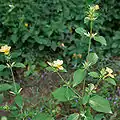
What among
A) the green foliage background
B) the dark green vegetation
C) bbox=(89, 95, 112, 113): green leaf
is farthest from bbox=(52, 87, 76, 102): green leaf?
the green foliage background

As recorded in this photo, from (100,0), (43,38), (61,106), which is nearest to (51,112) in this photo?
(61,106)

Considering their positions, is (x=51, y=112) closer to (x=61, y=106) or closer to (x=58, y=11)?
(x=61, y=106)

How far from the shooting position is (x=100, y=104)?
1.75 meters

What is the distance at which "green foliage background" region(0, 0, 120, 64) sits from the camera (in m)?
3.20

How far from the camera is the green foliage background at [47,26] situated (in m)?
3.20

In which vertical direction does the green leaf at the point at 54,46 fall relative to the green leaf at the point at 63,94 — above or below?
below

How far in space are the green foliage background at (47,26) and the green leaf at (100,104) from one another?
1466 millimetres

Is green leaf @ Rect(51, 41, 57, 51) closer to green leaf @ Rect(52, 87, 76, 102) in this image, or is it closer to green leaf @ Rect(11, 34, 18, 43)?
green leaf @ Rect(11, 34, 18, 43)

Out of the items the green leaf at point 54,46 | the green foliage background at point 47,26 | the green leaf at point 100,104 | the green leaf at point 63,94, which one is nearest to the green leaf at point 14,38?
the green foliage background at point 47,26

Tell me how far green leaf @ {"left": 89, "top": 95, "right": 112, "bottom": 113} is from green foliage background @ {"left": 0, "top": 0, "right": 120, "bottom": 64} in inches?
57.7

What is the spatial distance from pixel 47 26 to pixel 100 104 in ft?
5.31

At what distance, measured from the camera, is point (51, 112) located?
2.71 m

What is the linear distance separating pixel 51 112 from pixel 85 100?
98 cm

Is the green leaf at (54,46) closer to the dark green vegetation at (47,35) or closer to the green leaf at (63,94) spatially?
the dark green vegetation at (47,35)
